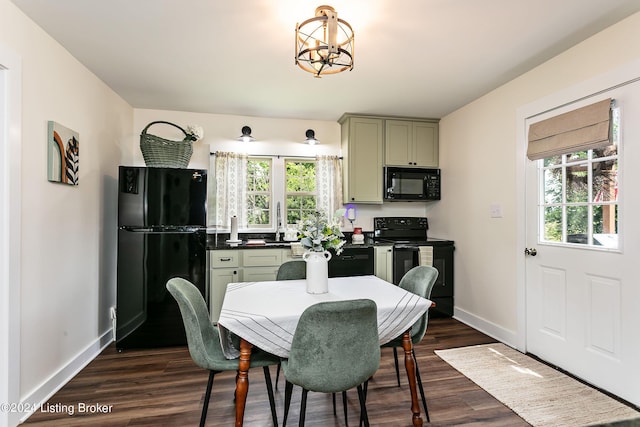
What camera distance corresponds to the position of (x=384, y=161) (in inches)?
163

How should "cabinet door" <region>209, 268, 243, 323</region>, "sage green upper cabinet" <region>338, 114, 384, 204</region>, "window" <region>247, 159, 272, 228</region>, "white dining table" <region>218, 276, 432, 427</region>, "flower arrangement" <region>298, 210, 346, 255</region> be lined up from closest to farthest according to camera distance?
"white dining table" <region>218, 276, 432, 427</region> < "flower arrangement" <region>298, 210, 346, 255</region> < "cabinet door" <region>209, 268, 243, 323</region> < "sage green upper cabinet" <region>338, 114, 384, 204</region> < "window" <region>247, 159, 272, 228</region>

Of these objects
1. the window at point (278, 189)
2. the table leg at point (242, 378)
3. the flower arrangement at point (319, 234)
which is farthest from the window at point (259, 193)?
the table leg at point (242, 378)

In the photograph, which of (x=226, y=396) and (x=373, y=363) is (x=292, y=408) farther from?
(x=373, y=363)

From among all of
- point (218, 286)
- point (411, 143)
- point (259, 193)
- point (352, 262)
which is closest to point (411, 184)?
point (411, 143)

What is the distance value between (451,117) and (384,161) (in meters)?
0.97

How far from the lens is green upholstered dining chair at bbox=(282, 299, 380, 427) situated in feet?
4.78

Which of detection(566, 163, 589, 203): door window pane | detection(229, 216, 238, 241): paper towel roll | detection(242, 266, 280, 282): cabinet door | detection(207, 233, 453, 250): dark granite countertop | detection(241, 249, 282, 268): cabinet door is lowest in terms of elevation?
detection(242, 266, 280, 282): cabinet door

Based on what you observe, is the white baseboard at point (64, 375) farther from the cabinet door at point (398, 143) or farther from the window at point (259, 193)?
the cabinet door at point (398, 143)

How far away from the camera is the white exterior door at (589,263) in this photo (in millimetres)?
2145

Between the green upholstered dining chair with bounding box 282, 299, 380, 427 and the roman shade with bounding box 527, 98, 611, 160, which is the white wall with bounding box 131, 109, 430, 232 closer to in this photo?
the roman shade with bounding box 527, 98, 611, 160

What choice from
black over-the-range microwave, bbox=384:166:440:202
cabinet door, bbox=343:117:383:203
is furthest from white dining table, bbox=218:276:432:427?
black over-the-range microwave, bbox=384:166:440:202

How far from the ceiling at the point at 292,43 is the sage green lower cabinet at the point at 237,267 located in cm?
166

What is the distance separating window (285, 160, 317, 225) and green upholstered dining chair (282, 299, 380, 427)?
2.86m

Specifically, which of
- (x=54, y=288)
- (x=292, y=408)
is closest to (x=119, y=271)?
(x=54, y=288)
